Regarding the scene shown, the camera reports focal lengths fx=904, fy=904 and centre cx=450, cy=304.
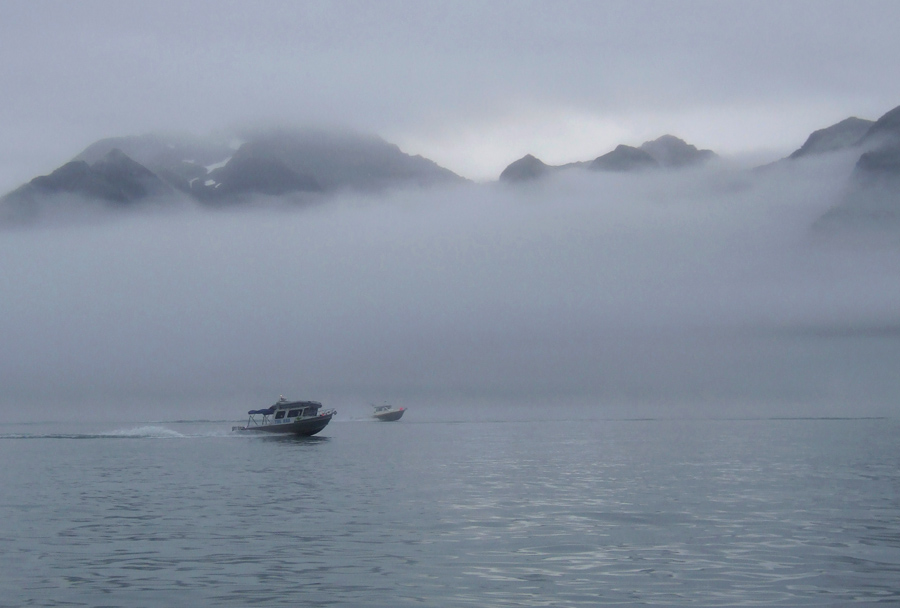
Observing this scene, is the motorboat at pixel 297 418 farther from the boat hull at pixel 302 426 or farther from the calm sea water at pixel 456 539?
the calm sea water at pixel 456 539

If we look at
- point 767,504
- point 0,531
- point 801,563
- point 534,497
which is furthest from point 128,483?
point 801,563

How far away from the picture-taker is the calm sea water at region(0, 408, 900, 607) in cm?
2717

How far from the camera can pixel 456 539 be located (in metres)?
37.6

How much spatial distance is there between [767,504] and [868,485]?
16.8m

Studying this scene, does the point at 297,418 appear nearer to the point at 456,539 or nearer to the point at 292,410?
the point at 292,410

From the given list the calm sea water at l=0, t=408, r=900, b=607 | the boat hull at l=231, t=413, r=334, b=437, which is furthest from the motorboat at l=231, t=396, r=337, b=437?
the calm sea water at l=0, t=408, r=900, b=607

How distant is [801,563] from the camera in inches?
1236

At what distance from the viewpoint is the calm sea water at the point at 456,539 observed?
1070 inches

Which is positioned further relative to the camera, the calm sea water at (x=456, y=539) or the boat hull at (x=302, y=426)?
the boat hull at (x=302, y=426)

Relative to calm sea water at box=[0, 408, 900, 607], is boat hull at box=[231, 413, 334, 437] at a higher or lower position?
lower

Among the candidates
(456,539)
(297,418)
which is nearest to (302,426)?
(297,418)

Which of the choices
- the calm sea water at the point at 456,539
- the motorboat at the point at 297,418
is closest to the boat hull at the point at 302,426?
the motorboat at the point at 297,418

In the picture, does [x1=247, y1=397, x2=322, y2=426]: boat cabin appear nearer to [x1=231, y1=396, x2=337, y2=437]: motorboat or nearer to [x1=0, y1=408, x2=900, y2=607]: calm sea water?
[x1=231, y1=396, x2=337, y2=437]: motorboat

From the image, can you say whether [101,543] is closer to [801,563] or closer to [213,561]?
[213,561]
